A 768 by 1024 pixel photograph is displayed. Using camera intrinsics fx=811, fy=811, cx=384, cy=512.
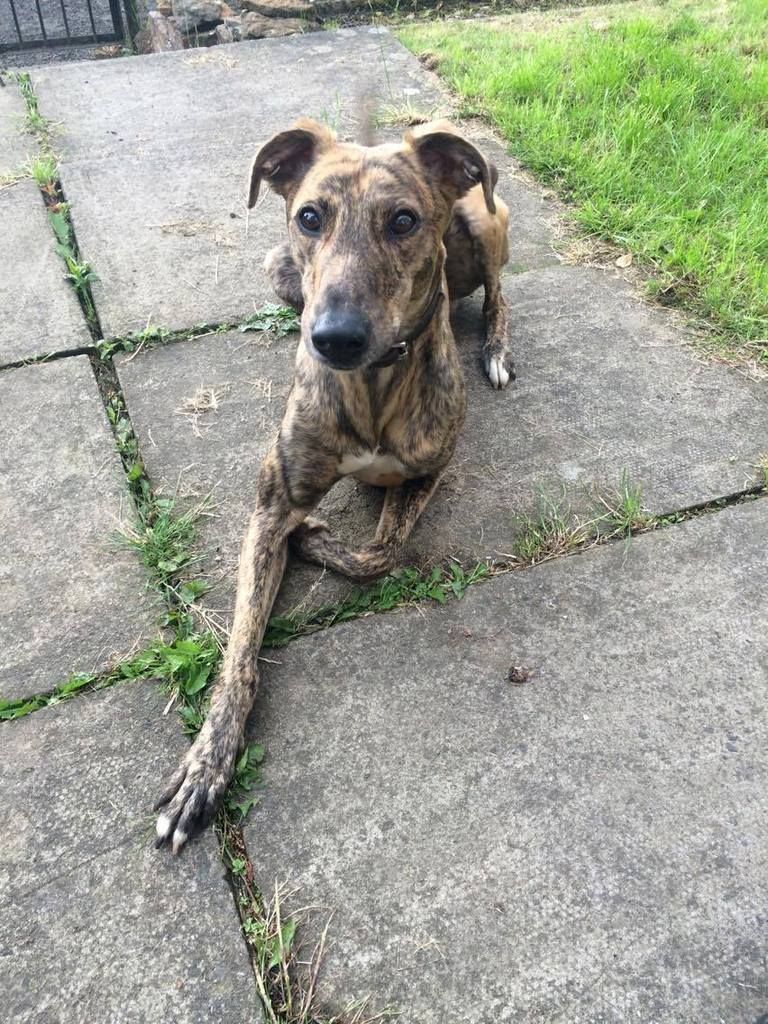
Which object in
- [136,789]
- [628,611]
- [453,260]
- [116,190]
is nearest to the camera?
[136,789]

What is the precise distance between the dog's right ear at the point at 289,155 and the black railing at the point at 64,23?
656 centimetres

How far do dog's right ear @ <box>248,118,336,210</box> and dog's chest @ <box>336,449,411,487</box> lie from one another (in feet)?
3.27

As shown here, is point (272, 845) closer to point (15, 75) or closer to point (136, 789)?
point (136, 789)

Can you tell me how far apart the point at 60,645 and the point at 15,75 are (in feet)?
18.4

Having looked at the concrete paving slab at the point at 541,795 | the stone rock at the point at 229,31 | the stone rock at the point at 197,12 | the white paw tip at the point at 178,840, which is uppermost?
the stone rock at the point at 197,12

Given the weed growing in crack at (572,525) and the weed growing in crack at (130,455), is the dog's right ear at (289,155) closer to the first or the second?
the weed growing in crack at (130,455)

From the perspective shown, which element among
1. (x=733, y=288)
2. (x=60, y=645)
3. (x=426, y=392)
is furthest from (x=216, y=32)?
(x=60, y=645)

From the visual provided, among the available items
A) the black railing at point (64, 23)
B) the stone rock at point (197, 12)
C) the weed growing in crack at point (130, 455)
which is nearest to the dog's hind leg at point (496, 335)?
the weed growing in crack at point (130, 455)

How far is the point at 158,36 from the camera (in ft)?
25.0

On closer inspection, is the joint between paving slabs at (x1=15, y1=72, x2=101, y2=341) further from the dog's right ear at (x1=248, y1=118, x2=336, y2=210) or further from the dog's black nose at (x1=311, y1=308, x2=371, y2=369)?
the dog's black nose at (x1=311, y1=308, x2=371, y2=369)

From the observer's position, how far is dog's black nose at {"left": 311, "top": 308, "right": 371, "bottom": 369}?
2.23 meters

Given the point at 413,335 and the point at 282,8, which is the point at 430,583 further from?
the point at 282,8

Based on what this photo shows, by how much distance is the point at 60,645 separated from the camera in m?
2.56

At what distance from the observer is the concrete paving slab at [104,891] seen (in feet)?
5.94
